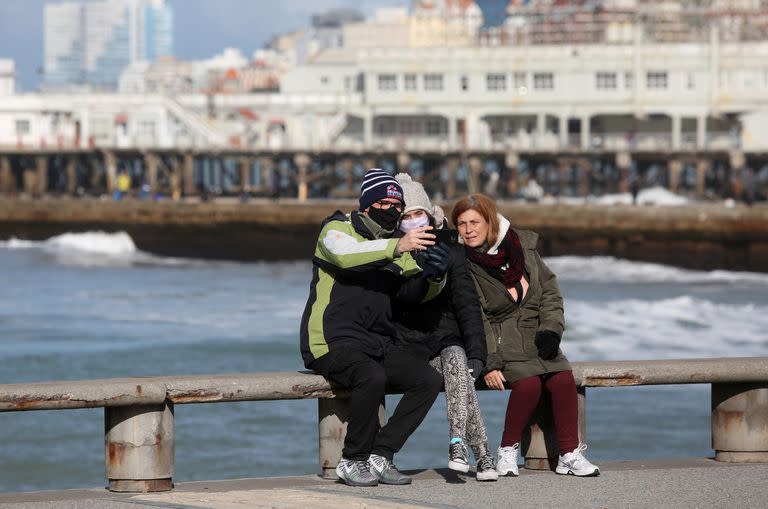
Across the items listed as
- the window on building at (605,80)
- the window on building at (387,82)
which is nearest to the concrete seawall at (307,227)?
the window on building at (387,82)

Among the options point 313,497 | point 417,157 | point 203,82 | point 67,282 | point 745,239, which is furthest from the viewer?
point 203,82

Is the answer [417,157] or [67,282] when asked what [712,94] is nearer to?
[417,157]

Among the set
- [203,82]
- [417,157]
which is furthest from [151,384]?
[203,82]

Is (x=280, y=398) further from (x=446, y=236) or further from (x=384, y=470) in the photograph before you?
(x=446, y=236)

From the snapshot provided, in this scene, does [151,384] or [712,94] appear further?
[712,94]

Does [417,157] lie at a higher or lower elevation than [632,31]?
lower

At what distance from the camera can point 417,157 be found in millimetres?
63312

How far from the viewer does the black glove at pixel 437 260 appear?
6.85 metres

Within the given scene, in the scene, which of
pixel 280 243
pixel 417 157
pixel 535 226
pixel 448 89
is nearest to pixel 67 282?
pixel 280 243

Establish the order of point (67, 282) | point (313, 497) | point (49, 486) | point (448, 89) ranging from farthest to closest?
point (448, 89)
point (67, 282)
point (49, 486)
point (313, 497)

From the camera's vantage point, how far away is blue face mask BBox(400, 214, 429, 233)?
708cm

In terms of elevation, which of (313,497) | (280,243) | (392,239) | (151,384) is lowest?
(280,243)

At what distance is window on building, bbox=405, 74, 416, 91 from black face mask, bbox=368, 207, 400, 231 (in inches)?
2456

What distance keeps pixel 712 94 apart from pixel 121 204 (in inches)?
1039
